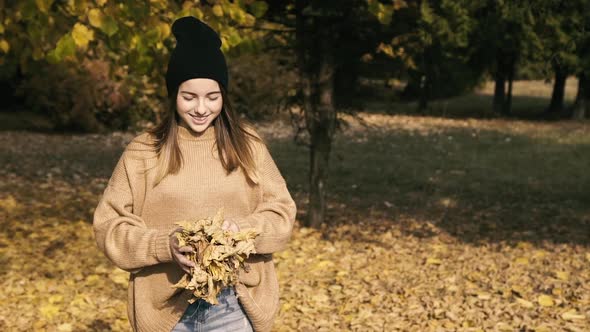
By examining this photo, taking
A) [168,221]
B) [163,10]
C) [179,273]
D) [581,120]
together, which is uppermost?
[163,10]

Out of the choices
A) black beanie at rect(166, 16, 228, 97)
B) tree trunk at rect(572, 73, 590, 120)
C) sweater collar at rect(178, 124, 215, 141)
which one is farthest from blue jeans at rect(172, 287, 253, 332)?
tree trunk at rect(572, 73, 590, 120)

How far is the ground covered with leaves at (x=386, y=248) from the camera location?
16.2ft

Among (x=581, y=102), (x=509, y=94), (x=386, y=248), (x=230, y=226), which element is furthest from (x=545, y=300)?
(x=509, y=94)

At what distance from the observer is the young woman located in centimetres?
243

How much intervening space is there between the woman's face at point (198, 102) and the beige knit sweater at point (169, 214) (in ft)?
0.25

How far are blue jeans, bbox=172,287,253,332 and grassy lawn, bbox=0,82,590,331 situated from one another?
2.35 m

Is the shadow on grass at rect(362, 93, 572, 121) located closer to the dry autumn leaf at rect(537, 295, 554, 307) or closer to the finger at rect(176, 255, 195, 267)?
the dry autumn leaf at rect(537, 295, 554, 307)

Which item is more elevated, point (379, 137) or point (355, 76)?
point (355, 76)

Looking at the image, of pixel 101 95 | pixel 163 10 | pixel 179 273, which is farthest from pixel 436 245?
pixel 101 95

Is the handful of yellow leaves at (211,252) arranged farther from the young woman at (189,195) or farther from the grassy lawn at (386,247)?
the grassy lawn at (386,247)

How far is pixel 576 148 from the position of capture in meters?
13.7

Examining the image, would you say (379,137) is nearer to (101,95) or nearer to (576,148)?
(576,148)

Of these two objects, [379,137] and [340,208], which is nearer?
[340,208]

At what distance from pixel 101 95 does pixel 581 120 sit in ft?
43.0
